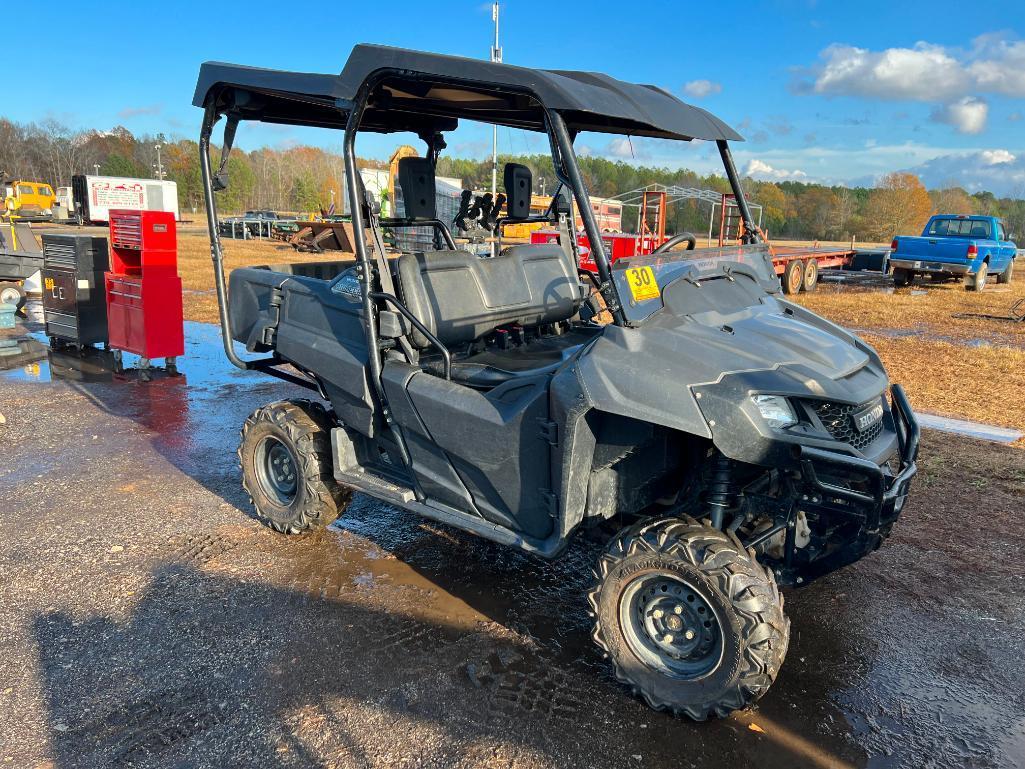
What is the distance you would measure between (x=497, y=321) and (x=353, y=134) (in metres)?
1.27

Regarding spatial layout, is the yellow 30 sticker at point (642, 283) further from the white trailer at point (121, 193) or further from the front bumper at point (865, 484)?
the white trailer at point (121, 193)

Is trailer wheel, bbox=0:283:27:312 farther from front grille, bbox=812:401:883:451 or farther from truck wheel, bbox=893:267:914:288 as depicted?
truck wheel, bbox=893:267:914:288

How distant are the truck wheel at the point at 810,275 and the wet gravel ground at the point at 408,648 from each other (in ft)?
44.2

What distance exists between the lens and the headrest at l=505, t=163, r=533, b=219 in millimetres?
4626

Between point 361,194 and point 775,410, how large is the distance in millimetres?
2252

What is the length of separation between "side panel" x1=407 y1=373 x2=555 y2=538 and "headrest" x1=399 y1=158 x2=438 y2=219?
1.39 meters

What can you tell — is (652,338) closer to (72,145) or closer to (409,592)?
(409,592)

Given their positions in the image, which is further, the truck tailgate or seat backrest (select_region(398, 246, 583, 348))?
the truck tailgate

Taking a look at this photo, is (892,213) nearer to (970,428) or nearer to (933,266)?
(933,266)

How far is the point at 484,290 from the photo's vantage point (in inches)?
166

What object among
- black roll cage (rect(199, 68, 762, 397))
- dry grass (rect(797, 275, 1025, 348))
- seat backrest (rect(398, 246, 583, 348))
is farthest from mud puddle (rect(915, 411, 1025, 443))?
dry grass (rect(797, 275, 1025, 348))

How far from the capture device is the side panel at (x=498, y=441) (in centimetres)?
312

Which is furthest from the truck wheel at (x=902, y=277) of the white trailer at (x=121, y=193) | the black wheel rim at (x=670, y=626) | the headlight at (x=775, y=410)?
the white trailer at (x=121, y=193)

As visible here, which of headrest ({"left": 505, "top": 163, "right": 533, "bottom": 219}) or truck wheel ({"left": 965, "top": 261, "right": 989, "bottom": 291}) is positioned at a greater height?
headrest ({"left": 505, "top": 163, "right": 533, "bottom": 219})
